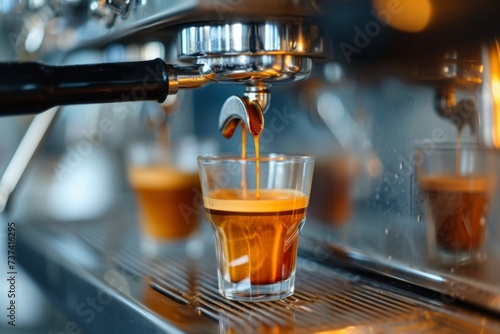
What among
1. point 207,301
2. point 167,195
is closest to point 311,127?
point 167,195

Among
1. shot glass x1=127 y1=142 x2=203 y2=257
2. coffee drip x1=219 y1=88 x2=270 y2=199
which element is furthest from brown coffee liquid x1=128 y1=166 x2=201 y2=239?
coffee drip x1=219 y1=88 x2=270 y2=199

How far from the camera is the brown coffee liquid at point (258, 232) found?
617 millimetres

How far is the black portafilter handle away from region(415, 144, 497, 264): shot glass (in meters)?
0.26

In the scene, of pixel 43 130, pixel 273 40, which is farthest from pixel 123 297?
pixel 43 130

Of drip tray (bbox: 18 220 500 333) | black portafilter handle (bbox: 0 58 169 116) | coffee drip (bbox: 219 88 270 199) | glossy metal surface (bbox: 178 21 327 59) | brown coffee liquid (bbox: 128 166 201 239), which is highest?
glossy metal surface (bbox: 178 21 327 59)

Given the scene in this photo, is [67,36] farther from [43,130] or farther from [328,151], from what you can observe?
[328,151]

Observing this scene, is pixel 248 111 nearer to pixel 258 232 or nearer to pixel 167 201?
pixel 258 232

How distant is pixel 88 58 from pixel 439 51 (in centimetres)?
79

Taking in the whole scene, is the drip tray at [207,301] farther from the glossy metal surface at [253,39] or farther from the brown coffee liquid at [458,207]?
the glossy metal surface at [253,39]

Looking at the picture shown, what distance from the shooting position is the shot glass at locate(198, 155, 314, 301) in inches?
24.4

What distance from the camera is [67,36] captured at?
1027mm

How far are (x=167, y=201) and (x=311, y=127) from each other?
23 cm

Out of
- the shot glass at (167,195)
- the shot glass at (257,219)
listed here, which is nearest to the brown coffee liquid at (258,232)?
the shot glass at (257,219)

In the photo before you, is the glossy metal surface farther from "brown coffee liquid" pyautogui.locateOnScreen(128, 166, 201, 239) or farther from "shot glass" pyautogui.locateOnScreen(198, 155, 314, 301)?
"brown coffee liquid" pyautogui.locateOnScreen(128, 166, 201, 239)
